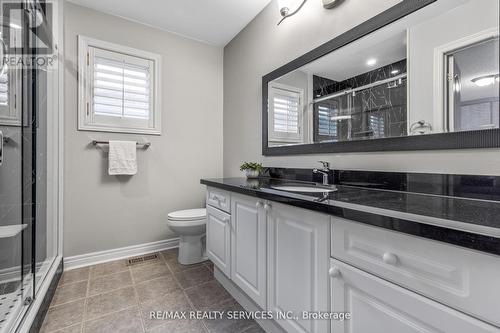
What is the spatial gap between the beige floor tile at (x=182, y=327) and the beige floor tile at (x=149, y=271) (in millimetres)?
613

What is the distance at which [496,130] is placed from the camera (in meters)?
0.84

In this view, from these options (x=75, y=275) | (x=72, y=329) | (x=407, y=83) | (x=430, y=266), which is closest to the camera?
(x=430, y=266)

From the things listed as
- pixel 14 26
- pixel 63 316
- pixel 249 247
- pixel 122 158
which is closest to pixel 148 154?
pixel 122 158

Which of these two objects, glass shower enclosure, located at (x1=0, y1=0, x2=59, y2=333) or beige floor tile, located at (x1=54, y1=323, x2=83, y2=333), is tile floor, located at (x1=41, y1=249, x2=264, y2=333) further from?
glass shower enclosure, located at (x1=0, y1=0, x2=59, y2=333)

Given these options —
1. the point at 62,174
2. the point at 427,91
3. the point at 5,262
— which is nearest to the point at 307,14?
the point at 427,91

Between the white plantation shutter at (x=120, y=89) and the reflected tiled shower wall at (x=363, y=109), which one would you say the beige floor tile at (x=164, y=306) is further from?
the white plantation shutter at (x=120, y=89)

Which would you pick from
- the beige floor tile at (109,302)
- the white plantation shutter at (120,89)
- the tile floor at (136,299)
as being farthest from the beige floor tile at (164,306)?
the white plantation shutter at (120,89)

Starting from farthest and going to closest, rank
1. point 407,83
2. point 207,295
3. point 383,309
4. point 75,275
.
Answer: point 75,275 < point 207,295 < point 407,83 < point 383,309

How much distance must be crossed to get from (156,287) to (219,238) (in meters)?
0.63

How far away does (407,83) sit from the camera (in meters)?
1.09

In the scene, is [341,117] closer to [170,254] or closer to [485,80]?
[485,80]

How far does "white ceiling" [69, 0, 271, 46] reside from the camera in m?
2.02

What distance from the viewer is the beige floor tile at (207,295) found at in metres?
1.50

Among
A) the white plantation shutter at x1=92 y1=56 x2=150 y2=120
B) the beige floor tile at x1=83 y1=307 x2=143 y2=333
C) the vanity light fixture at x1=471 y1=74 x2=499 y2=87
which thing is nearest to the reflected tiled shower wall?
the vanity light fixture at x1=471 y1=74 x2=499 y2=87
